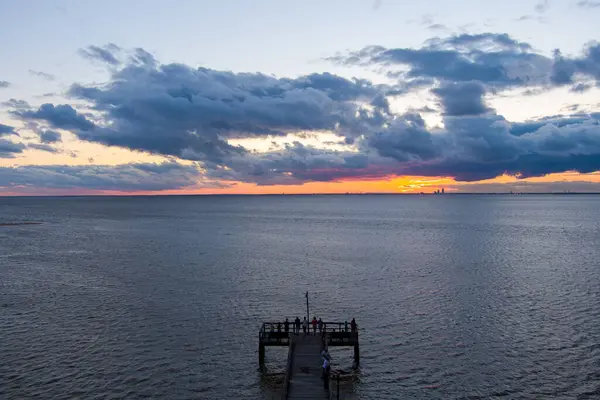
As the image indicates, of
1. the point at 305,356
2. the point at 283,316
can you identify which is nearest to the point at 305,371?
the point at 305,356

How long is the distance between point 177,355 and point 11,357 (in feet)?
40.1

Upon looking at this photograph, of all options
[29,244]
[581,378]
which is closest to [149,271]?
[29,244]

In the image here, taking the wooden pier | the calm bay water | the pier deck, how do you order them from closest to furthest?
the pier deck, the wooden pier, the calm bay water

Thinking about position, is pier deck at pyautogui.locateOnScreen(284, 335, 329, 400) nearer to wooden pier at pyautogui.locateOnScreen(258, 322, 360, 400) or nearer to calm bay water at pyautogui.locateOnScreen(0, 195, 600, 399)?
wooden pier at pyautogui.locateOnScreen(258, 322, 360, 400)

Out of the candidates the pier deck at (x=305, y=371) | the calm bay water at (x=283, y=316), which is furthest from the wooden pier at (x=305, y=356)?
the calm bay water at (x=283, y=316)

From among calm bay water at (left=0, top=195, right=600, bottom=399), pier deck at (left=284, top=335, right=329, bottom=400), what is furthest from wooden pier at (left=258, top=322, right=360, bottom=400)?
calm bay water at (left=0, top=195, right=600, bottom=399)

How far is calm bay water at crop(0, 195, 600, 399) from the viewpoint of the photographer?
3278cm

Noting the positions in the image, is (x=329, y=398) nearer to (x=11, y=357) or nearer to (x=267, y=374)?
(x=267, y=374)

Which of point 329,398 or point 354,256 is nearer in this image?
point 329,398

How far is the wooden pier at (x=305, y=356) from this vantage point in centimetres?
2789

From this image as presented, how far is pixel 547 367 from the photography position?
1371 inches

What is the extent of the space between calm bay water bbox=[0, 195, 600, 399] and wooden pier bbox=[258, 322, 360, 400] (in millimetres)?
1895

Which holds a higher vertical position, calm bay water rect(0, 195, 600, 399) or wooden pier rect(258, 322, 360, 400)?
wooden pier rect(258, 322, 360, 400)

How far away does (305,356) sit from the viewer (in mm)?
32688
